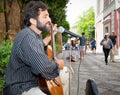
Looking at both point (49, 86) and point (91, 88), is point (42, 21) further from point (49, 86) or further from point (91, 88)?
point (91, 88)

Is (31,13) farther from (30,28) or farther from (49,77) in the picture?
(49,77)

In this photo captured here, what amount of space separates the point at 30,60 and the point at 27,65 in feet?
0.29

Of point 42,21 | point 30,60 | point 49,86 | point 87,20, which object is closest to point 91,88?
point 49,86

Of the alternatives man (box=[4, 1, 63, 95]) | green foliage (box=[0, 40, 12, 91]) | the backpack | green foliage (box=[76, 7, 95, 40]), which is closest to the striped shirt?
man (box=[4, 1, 63, 95])

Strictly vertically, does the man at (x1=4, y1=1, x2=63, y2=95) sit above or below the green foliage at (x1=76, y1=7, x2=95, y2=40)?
below

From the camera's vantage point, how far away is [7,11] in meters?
10.9

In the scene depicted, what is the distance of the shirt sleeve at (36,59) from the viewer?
2.53 meters

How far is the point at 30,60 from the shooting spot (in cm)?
255

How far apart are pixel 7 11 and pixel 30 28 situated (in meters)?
8.29

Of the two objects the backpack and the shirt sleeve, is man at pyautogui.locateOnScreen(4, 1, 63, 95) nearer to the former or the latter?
the shirt sleeve

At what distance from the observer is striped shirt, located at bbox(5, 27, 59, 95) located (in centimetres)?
254

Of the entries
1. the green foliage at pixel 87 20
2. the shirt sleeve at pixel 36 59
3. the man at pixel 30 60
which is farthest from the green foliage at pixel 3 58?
the green foliage at pixel 87 20

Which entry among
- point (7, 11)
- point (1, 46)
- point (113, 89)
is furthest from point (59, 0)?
point (1, 46)

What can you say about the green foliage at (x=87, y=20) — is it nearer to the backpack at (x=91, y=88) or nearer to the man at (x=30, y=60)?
the man at (x=30, y=60)
